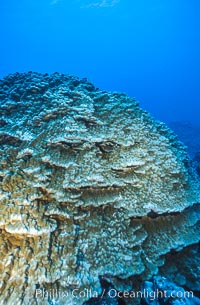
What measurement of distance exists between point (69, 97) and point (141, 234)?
1.92m

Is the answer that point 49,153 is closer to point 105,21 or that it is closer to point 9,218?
point 9,218

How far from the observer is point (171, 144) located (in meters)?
3.00

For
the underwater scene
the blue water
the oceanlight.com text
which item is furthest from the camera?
the blue water

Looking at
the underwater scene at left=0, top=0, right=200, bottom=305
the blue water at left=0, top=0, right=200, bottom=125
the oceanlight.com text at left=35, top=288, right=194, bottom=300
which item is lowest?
the oceanlight.com text at left=35, top=288, right=194, bottom=300

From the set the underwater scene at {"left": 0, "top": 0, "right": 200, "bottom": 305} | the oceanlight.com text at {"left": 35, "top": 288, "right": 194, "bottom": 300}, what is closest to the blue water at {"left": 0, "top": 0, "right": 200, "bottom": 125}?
the underwater scene at {"left": 0, "top": 0, "right": 200, "bottom": 305}

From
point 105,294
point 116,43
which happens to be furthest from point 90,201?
point 116,43

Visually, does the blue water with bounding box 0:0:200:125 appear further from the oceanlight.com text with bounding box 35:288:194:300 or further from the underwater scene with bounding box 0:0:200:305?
the oceanlight.com text with bounding box 35:288:194:300

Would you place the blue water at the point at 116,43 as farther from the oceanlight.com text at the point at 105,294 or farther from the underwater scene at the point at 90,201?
the oceanlight.com text at the point at 105,294

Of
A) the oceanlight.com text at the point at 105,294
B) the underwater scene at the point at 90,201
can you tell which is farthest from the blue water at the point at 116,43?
the oceanlight.com text at the point at 105,294

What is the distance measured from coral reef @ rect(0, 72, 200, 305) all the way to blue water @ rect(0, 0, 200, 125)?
6307cm

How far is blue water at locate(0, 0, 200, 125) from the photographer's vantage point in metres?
68.7

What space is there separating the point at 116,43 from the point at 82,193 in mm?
109345

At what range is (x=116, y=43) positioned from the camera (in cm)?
9888

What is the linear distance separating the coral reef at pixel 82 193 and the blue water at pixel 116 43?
63067 mm
